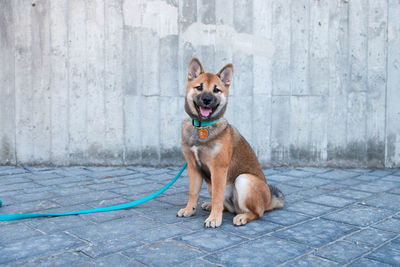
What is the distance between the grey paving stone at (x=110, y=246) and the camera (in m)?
2.49

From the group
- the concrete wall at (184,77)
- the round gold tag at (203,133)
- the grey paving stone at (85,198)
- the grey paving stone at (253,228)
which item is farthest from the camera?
the concrete wall at (184,77)

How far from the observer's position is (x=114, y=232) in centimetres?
293

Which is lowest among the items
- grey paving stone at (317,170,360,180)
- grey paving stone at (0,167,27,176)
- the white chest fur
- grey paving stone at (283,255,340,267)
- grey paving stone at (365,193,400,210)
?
grey paving stone at (317,170,360,180)

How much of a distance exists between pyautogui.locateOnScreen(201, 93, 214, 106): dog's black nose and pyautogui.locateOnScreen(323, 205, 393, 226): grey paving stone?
5.27ft

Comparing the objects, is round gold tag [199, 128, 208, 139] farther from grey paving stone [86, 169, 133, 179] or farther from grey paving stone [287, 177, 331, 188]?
grey paving stone [86, 169, 133, 179]

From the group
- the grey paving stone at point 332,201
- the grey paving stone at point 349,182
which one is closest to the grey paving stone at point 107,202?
the grey paving stone at point 332,201

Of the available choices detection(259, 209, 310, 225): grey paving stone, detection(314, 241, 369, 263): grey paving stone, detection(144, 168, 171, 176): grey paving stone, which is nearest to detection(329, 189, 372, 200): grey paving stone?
detection(259, 209, 310, 225): grey paving stone

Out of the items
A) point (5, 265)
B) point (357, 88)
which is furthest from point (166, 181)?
point (357, 88)

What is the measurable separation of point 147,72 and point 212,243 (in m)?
4.14

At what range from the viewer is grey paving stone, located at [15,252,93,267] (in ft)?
7.52

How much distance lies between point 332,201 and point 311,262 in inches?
71.9

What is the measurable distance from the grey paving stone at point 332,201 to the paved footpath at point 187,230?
0.01 metres

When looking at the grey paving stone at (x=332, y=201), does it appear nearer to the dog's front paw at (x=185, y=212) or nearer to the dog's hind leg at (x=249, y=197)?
the dog's hind leg at (x=249, y=197)

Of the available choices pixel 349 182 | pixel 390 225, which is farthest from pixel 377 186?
pixel 390 225
